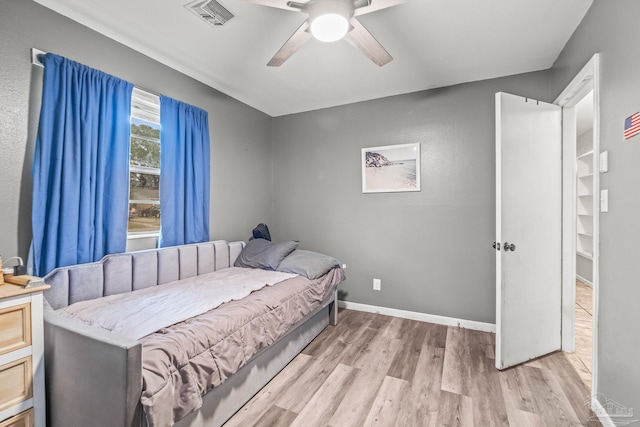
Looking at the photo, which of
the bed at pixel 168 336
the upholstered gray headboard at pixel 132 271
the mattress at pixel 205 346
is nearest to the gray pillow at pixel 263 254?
the bed at pixel 168 336

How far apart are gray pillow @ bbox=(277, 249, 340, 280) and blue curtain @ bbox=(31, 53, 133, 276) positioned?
4.58 ft

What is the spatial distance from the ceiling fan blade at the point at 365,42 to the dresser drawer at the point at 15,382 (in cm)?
242

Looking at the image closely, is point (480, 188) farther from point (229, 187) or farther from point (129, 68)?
point (129, 68)

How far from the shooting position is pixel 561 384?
6.59ft

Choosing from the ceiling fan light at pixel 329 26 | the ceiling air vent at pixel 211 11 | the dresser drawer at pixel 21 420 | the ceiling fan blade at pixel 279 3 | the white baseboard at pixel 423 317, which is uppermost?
the ceiling air vent at pixel 211 11

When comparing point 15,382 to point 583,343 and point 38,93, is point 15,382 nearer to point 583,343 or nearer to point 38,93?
point 38,93

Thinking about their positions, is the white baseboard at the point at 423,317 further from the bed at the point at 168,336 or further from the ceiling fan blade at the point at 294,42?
the ceiling fan blade at the point at 294,42

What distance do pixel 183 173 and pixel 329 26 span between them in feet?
6.20

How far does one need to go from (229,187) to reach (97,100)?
1.52 m

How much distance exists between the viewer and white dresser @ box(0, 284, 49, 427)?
4.11ft

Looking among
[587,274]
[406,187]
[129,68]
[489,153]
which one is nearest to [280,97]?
[129,68]

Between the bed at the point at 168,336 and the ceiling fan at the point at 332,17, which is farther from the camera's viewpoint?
the ceiling fan at the point at 332,17

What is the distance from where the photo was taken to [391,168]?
3379 mm

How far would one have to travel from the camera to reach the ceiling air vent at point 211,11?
185cm
